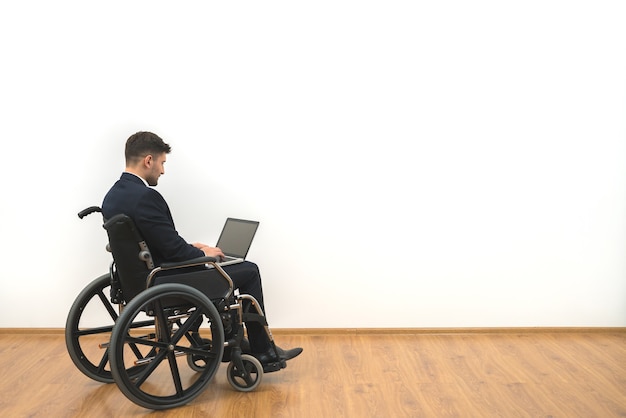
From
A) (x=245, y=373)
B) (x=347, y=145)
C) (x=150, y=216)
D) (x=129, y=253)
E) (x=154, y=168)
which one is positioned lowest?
(x=245, y=373)

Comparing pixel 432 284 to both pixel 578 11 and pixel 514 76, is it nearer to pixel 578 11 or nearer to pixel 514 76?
pixel 514 76

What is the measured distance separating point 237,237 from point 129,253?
690 mm

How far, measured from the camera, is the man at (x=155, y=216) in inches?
129

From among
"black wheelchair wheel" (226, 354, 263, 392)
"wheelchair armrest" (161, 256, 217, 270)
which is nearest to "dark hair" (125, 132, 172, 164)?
"wheelchair armrest" (161, 256, 217, 270)

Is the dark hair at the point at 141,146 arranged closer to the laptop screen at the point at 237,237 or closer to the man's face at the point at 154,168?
the man's face at the point at 154,168

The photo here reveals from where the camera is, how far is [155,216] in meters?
3.28

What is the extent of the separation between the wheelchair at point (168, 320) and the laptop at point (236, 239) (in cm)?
24

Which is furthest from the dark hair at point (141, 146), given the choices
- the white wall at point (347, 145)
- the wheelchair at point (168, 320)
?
the white wall at point (347, 145)

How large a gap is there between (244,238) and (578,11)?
2322 millimetres

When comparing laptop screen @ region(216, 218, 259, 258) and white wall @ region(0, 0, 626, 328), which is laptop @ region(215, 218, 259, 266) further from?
white wall @ region(0, 0, 626, 328)

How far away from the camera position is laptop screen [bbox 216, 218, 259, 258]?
12.2 ft

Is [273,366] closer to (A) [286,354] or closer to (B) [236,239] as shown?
(A) [286,354]

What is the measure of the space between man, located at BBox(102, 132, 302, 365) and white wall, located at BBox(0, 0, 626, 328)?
2.59 ft

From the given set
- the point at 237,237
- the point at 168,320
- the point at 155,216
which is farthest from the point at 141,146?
the point at 168,320
